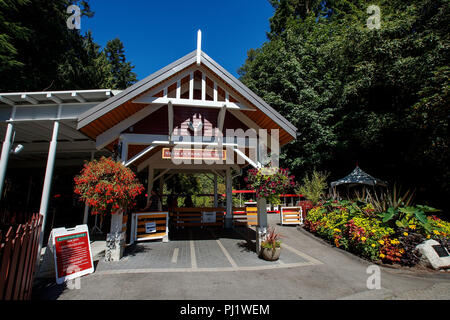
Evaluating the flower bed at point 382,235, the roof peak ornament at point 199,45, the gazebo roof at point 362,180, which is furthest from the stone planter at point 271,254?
the gazebo roof at point 362,180

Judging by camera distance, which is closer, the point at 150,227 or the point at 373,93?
the point at 150,227

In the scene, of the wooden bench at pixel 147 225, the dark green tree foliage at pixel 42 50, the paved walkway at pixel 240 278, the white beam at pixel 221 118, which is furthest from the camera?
the dark green tree foliage at pixel 42 50

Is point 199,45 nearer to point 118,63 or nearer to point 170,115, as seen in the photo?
point 170,115

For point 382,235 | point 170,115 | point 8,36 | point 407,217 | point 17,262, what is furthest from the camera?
point 8,36

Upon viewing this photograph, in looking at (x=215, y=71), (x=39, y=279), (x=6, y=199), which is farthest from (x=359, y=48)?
(x=6, y=199)

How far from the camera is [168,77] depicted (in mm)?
7312

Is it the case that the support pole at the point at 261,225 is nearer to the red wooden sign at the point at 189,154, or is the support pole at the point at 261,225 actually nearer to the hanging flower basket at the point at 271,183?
the hanging flower basket at the point at 271,183

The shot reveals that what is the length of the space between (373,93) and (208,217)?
15.7m

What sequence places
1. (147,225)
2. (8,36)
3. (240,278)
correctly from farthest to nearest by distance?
(8,36), (147,225), (240,278)

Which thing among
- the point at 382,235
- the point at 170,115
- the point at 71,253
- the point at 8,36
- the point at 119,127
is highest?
the point at 8,36

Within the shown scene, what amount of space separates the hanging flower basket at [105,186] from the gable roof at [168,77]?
1527 mm

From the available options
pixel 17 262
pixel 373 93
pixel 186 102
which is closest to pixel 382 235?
pixel 186 102

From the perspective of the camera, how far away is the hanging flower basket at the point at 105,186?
565 cm

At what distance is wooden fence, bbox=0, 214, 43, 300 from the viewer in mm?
3197
